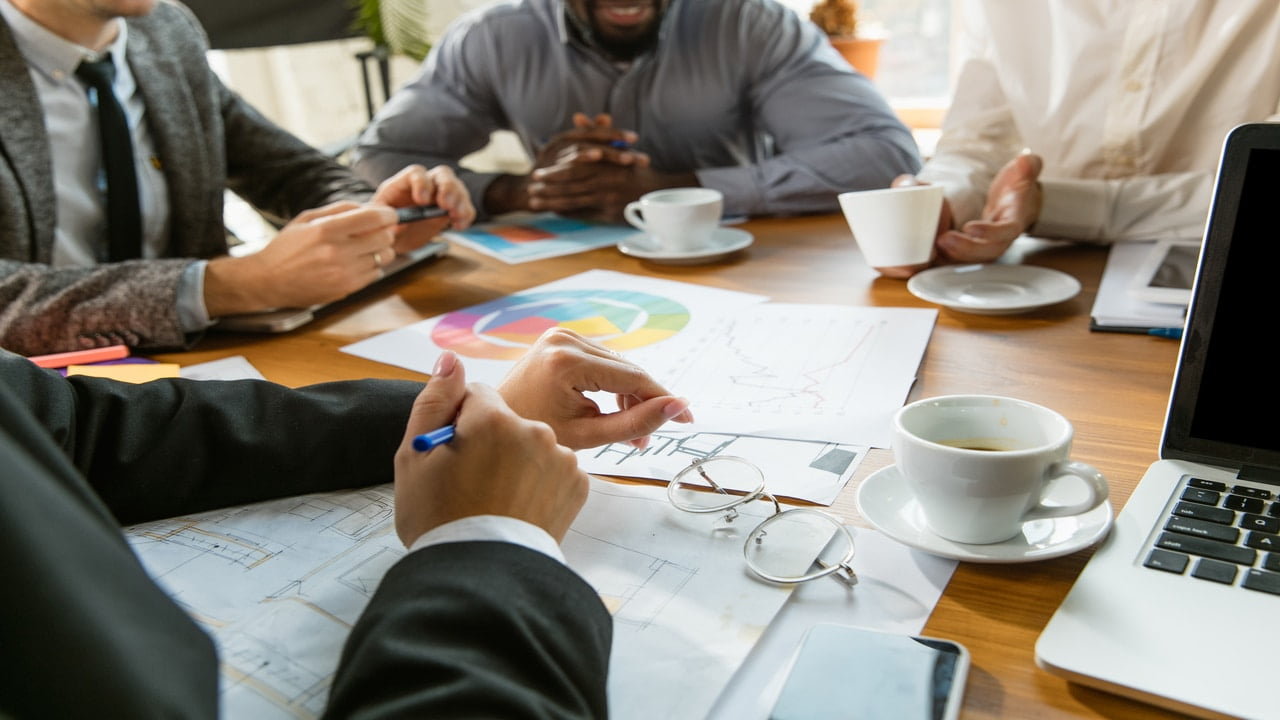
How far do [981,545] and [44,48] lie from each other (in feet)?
4.53

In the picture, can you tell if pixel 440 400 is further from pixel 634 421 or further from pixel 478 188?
pixel 478 188

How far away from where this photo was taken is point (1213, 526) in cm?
Answer: 50

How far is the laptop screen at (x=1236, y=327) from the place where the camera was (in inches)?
21.6

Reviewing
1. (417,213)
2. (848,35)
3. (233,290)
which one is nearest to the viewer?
(233,290)

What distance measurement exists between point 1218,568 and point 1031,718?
145mm

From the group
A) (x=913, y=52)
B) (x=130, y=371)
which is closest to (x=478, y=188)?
(x=130, y=371)

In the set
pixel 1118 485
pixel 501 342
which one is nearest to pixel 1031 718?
pixel 1118 485

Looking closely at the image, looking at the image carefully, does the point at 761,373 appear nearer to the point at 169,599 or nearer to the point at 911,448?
the point at 911,448

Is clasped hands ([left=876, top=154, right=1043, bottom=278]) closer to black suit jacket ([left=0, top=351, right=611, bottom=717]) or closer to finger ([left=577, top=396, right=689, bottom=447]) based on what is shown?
finger ([left=577, top=396, right=689, bottom=447])

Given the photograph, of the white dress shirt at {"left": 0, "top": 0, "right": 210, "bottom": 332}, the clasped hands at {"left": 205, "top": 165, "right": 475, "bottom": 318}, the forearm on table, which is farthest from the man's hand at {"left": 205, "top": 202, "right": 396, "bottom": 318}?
the forearm on table

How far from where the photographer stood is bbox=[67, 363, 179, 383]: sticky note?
0.93 m

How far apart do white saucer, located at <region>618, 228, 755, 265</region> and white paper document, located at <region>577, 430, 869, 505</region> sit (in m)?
0.52

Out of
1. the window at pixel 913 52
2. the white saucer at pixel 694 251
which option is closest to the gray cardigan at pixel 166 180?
the white saucer at pixel 694 251

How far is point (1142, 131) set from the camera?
1228mm
